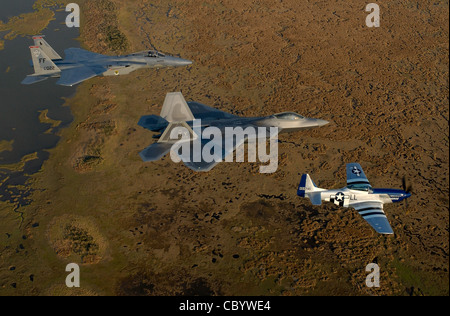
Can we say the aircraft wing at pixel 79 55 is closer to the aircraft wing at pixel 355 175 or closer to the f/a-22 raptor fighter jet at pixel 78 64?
the f/a-22 raptor fighter jet at pixel 78 64

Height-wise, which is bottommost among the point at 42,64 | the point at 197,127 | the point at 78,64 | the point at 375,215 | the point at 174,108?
the point at 375,215

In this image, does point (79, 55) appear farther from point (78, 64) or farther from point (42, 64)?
point (42, 64)

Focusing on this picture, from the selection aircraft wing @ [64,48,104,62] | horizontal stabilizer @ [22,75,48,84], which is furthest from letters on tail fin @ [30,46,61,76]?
aircraft wing @ [64,48,104,62]

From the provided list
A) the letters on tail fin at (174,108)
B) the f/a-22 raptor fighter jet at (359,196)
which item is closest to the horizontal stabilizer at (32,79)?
the letters on tail fin at (174,108)

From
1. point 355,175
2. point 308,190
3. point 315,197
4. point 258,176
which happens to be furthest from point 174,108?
point 355,175

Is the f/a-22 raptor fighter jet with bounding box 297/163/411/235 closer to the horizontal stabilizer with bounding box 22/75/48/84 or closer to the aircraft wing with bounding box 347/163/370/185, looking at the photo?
the aircraft wing with bounding box 347/163/370/185

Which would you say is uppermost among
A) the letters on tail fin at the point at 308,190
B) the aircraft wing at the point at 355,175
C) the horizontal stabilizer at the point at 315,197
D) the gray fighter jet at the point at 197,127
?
the gray fighter jet at the point at 197,127
